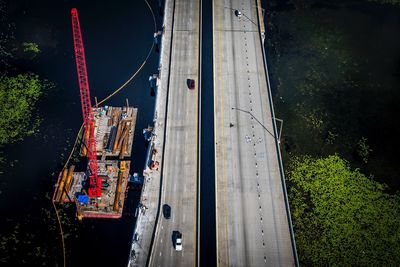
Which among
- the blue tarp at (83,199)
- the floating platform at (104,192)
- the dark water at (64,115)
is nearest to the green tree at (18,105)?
the dark water at (64,115)

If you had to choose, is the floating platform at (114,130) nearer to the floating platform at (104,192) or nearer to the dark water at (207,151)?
the floating platform at (104,192)

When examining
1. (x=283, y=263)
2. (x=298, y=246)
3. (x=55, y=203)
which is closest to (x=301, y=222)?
(x=298, y=246)

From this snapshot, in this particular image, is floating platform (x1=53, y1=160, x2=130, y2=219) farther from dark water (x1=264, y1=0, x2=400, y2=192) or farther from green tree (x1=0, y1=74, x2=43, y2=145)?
dark water (x1=264, y1=0, x2=400, y2=192)

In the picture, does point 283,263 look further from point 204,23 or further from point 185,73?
point 204,23

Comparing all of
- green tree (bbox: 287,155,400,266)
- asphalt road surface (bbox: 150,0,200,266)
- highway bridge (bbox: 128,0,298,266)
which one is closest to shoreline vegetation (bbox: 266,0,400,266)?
green tree (bbox: 287,155,400,266)

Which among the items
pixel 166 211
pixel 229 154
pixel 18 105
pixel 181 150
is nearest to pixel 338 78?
pixel 229 154

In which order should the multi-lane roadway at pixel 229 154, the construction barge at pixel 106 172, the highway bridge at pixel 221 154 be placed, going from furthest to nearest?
the construction barge at pixel 106 172 → the highway bridge at pixel 221 154 → the multi-lane roadway at pixel 229 154
